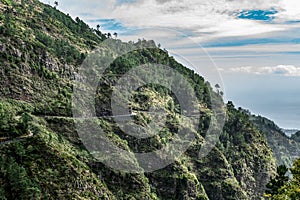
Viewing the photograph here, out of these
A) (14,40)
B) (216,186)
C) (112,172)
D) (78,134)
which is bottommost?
(216,186)

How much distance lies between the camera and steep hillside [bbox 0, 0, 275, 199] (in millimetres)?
48406

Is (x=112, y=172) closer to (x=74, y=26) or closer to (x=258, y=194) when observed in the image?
(x=258, y=194)

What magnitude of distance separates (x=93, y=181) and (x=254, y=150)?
75.0 m

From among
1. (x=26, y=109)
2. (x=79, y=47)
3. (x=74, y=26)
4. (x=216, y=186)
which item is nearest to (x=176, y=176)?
(x=216, y=186)

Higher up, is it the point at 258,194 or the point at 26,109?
the point at 26,109

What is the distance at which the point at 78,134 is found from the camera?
66.2 m

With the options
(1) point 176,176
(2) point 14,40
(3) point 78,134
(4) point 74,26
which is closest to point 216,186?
(1) point 176,176

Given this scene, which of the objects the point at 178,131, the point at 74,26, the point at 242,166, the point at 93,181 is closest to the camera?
the point at 93,181

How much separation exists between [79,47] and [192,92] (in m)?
41.0

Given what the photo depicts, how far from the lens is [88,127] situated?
6888cm

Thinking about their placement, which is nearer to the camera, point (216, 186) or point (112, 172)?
point (112, 172)

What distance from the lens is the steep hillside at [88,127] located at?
159 ft

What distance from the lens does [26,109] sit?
6175cm

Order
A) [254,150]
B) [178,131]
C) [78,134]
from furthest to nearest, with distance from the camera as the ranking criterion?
1. [254,150]
2. [178,131]
3. [78,134]
